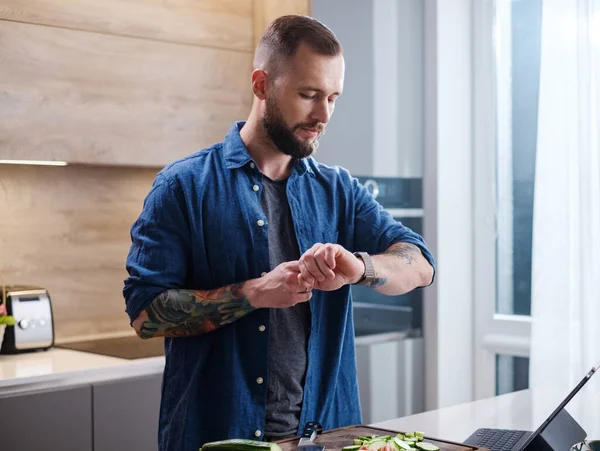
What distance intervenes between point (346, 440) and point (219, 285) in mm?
469

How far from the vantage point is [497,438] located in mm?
1733

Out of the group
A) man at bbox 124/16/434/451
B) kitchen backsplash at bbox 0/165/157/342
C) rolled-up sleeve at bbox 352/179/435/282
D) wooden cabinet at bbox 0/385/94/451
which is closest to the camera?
man at bbox 124/16/434/451

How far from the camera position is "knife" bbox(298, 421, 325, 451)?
144cm

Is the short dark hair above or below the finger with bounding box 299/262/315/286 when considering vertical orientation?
above

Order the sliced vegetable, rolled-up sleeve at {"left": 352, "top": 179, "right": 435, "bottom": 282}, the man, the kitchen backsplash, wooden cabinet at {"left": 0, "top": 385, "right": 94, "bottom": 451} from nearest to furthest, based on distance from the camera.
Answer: the sliced vegetable < the man < rolled-up sleeve at {"left": 352, "top": 179, "right": 435, "bottom": 282} < wooden cabinet at {"left": 0, "top": 385, "right": 94, "bottom": 451} < the kitchen backsplash

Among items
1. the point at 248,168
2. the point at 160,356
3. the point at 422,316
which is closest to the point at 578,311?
the point at 422,316

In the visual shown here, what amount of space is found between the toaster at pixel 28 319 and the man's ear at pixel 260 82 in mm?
1493

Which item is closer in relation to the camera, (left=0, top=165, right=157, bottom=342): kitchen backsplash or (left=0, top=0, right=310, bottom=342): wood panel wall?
(left=0, top=0, right=310, bottom=342): wood panel wall

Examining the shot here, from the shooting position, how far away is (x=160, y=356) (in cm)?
287

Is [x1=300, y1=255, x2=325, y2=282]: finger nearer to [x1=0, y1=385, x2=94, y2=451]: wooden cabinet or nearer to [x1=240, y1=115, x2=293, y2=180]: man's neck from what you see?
[x1=240, y1=115, x2=293, y2=180]: man's neck

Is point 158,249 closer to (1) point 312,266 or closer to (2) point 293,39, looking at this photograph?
(1) point 312,266

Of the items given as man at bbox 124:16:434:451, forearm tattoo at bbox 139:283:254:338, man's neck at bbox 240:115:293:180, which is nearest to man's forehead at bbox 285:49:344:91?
man at bbox 124:16:434:451

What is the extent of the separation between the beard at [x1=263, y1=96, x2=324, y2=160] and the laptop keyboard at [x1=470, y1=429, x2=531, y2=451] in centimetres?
68

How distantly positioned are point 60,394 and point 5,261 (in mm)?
757
